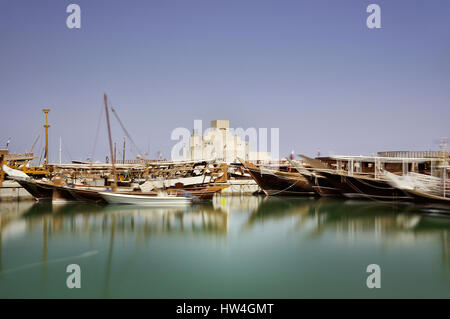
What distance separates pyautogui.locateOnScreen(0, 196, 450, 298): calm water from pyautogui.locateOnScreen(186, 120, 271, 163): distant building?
1781 inches

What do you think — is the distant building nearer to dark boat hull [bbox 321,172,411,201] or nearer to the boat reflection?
dark boat hull [bbox 321,172,411,201]

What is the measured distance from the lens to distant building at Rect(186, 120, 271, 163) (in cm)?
6562

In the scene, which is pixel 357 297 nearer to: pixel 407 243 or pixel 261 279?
pixel 261 279

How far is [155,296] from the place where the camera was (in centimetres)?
811

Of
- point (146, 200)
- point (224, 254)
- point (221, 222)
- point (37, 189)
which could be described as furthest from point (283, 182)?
point (224, 254)

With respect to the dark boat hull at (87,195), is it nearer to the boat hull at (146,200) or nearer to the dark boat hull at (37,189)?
the boat hull at (146,200)

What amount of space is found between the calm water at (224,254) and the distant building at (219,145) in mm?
45245

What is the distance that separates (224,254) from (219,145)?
2161 inches

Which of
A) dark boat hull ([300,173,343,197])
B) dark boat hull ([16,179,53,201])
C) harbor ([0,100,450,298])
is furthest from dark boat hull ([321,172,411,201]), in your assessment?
dark boat hull ([16,179,53,201])

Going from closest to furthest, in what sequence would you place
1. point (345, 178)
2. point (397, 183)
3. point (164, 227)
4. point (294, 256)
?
point (294, 256)
point (164, 227)
point (397, 183)
point (345, 178)

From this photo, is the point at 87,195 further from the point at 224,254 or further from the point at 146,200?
the point at 224,254

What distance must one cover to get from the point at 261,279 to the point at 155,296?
101 inches

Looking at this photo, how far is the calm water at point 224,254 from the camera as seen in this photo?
855cm
